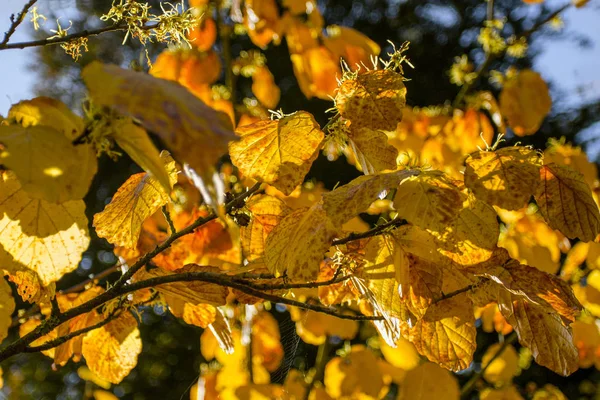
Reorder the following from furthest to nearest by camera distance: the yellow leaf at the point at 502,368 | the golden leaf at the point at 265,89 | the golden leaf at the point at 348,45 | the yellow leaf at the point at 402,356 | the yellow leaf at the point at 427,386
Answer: the golden leaf at the point at 265,89
the yellow leaf at the point at 502,368
the golden leaf at the point at 348,45
the yellow leaf at the point at 402,356
the yellow leaf at the point at 427,386

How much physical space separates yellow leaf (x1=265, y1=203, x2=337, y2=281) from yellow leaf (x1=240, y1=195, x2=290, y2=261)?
8 centimetres

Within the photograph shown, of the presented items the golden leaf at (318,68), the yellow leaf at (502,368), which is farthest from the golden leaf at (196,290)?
the yellow leaf at (502,368)

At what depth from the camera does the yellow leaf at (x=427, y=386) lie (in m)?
1.10

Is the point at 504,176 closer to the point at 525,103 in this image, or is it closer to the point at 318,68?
the point at 318,68

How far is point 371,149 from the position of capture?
0.50m

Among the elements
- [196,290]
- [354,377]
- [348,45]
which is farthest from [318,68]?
[196,290]

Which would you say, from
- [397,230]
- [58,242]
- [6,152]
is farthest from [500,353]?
[6,152]

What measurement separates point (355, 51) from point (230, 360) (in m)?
0.71

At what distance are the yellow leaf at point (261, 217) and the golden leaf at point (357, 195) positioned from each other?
16cm

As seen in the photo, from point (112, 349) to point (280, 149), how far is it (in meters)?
0.32

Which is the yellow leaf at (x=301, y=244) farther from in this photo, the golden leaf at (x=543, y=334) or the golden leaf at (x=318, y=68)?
the golden leaf at (x=318, y=68)

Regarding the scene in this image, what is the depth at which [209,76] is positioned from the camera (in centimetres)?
176

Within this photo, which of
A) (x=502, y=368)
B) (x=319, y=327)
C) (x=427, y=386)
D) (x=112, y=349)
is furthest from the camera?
(x=502, y=368)

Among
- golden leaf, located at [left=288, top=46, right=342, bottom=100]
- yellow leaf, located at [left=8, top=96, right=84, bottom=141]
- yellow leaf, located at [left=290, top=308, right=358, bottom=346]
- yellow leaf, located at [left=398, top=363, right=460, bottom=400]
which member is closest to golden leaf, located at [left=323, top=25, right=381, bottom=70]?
golden leaf, located at [left=288, top=46, right=342, bottom=100]
